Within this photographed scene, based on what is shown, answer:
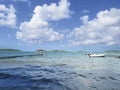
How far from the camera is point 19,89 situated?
13.4 meters

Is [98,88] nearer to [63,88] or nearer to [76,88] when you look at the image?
[76,88]

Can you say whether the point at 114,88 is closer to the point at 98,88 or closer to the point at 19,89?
the point at 98,88

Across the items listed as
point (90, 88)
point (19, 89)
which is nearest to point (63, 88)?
point (90, 88)

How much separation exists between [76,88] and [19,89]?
463cm

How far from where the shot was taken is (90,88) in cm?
1426

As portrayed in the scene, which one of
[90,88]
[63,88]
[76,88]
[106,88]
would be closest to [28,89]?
[63,88]

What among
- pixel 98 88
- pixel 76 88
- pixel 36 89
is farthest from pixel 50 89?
pixel 98 88

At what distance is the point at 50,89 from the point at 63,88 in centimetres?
118

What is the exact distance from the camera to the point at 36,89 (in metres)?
13.4

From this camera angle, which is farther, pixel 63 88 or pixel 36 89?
pixel 63 88

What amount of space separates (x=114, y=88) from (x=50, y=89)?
5.35 meters

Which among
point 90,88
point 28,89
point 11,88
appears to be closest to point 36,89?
point 28,89

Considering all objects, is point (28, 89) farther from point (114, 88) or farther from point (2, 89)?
point (114, 88)

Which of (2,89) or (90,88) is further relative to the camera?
(90,88)
